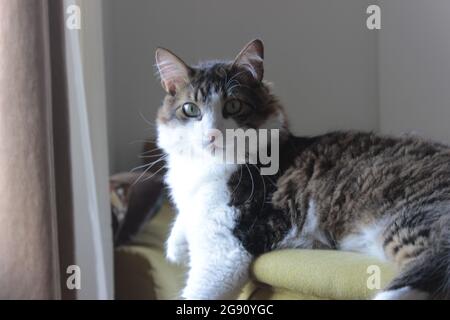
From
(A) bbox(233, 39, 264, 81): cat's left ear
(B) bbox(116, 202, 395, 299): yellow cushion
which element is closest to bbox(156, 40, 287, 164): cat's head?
(A) bbox(233, 39, 264, 81): cat's left ear

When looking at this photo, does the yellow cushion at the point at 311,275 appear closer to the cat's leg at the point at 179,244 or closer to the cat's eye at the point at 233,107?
the cat's leg at the point at 179,244

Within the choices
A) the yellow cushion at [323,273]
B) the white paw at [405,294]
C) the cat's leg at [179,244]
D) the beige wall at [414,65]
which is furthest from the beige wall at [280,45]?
the white paw at [405,294]

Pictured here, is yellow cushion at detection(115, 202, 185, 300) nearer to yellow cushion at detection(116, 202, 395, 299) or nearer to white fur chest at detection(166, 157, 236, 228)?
yellow cushion at detection(116, 202, 395, 299)

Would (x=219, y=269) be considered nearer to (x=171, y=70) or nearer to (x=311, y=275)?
(x=311, y=275)

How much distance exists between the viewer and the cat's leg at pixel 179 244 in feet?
3.08

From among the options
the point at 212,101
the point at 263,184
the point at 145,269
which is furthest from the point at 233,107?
the point at 145,269

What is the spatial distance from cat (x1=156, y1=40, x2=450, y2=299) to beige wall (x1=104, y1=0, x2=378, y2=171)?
0.14m

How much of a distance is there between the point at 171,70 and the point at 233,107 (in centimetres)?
14

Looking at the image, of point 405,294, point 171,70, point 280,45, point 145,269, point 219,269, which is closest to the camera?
Answer: point 405,294

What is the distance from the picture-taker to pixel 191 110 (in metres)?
0.89

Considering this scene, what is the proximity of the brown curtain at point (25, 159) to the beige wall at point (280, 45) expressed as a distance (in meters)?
0.40

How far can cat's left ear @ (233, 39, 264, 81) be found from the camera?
86 centimetres
